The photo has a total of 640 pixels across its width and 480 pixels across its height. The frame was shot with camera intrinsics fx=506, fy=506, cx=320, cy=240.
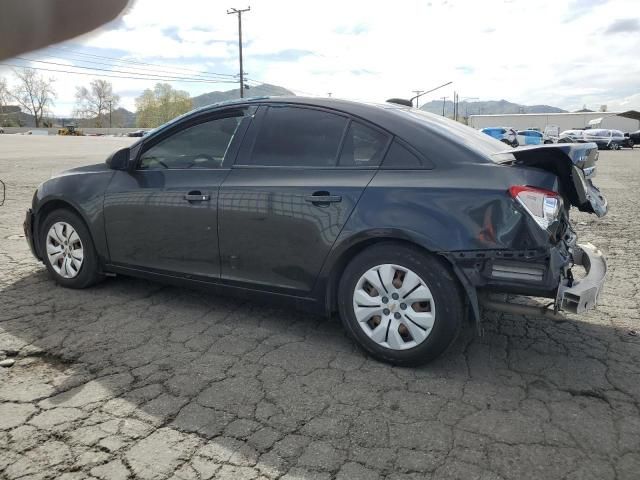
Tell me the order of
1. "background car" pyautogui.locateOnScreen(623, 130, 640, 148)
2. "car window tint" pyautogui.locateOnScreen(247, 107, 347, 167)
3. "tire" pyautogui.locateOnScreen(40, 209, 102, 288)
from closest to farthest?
"car window tint" pyautogui.locateOnScreen(247, 107, 347, 167)
"tire" pyautogui.locateOnScreen(40, 209, 102, 288)
"background car" pyautogui.locateOnScreen(623, 130, 640, 148)

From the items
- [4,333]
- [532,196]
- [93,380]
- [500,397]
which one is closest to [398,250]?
[532,196]

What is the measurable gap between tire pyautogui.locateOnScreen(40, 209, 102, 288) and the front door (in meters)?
0.26

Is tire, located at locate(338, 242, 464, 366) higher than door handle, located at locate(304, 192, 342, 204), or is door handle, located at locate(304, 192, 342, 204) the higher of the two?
door handle, located at locate(304, 192, 342, 204)

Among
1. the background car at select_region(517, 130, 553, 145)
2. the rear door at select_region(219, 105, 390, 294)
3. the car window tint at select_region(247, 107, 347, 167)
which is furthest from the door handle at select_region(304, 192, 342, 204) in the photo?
the background car at select_region(517, 130, 553, 145)

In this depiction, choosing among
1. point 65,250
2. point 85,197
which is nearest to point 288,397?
point 85,197

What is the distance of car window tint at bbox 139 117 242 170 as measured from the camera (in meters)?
3.67

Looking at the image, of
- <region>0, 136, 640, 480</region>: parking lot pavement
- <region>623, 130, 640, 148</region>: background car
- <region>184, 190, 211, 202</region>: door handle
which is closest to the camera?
<region>0, 136, 640, 480</region>: parking lot pavement

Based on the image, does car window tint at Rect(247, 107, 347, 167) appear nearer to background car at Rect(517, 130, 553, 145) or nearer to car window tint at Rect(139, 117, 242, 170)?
car window tint at Rect(139, 117, 242, 170)

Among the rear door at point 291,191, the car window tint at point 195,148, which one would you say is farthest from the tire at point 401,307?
the car window tint at point 195,148

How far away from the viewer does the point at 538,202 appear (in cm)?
273

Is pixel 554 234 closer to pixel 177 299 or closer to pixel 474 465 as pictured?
pixel 474 465

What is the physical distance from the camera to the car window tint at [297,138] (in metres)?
3.30

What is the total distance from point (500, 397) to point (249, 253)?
178cm

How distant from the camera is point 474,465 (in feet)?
→ 7.13
